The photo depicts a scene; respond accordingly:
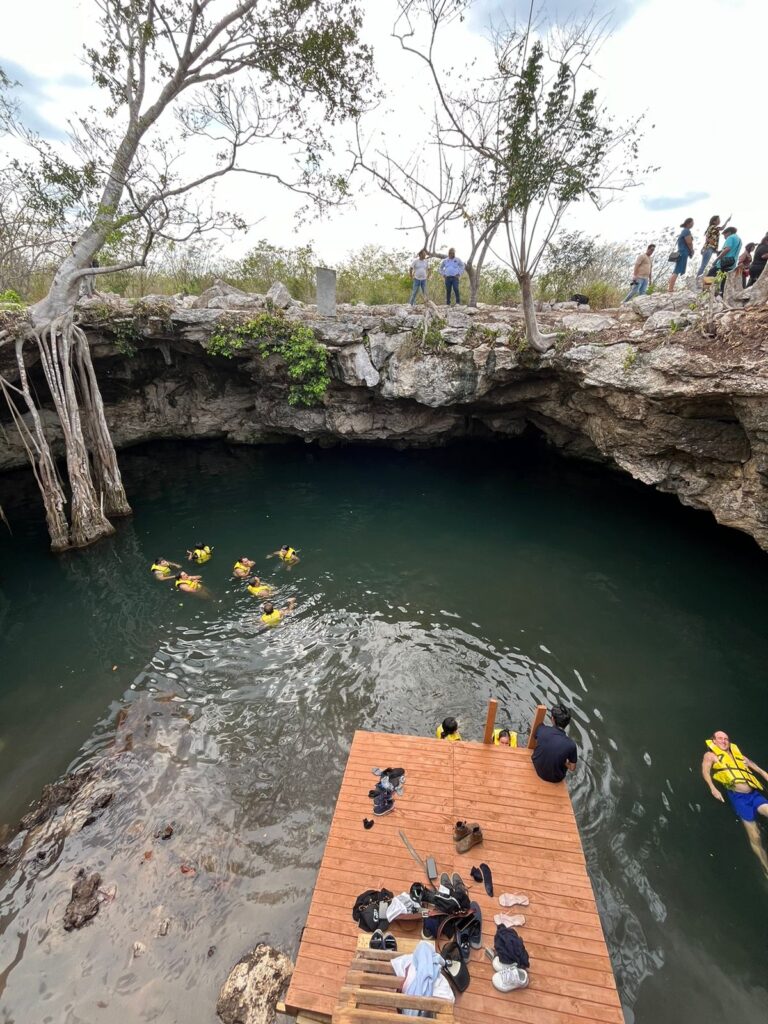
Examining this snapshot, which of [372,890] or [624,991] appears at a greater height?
[372,890]

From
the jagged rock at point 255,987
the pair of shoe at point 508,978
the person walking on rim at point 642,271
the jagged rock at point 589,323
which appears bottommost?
the jagged rock at point 255,987

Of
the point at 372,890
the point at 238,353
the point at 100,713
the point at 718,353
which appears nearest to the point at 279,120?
the point at 238,353

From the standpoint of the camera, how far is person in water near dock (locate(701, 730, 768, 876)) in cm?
626

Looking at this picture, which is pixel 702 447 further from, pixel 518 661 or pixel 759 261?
pixel 518 661

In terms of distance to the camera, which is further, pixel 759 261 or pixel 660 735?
pixel 759 261

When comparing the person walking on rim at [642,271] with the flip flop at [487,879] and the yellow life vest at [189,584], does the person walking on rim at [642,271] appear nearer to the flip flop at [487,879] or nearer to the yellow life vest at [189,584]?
the yellow life vest at [189,584]

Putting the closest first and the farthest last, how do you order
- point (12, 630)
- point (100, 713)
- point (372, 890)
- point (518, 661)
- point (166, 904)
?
point (372, 890), point (166, 904), point (100, 713), point (518, 661), point (12, 630)

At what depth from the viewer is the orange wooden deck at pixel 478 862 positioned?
4.02 metres

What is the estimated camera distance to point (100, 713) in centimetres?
831

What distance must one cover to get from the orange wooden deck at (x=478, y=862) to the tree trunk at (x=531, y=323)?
1107 centimetres

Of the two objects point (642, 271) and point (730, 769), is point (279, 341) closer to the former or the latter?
point (642, 271)

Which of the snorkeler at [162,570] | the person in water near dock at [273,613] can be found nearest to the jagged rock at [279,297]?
the snorkeler at [162,570]

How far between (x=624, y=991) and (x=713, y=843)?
97.9 inches

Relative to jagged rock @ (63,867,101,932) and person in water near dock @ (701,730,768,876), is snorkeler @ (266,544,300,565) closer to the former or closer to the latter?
jagged rock @ (63,867,101,932)
